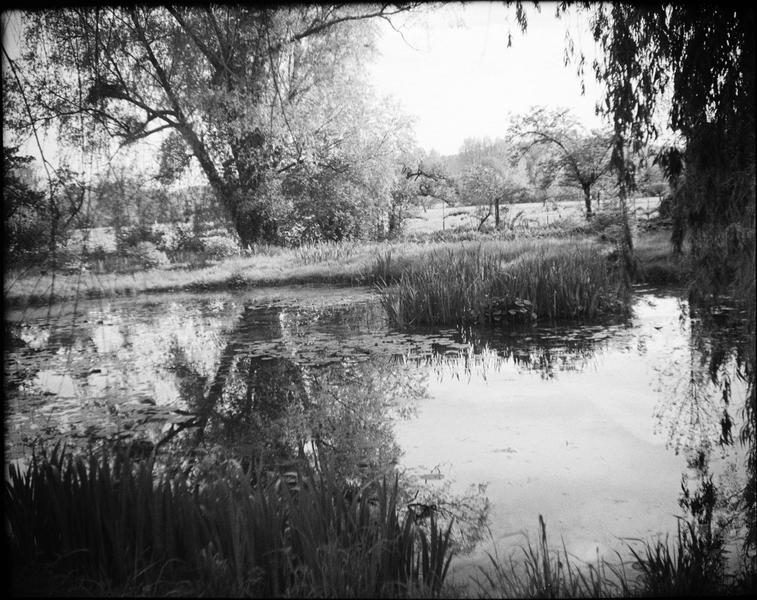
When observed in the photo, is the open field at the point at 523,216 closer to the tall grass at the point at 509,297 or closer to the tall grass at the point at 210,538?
the tall grass at the point at 509,297

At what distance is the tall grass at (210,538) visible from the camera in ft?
6.29

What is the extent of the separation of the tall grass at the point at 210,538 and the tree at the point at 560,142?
71.6 feet

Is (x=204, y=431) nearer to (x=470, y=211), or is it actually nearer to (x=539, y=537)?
(x=539, y=537)

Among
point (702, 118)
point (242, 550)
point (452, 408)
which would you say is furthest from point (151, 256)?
point (702, 118)

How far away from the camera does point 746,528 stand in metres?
2.62

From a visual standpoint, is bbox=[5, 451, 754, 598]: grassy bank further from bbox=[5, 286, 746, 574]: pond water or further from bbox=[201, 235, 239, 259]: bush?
bbox=[201, 235, 239, 259]: bush

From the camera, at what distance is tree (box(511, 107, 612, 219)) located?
22.0 meters

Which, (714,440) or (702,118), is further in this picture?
(714,440)

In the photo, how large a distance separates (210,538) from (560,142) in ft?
77.9

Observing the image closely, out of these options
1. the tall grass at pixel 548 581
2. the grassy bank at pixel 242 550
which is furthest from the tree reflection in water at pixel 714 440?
the tall grass at pixel 548 581

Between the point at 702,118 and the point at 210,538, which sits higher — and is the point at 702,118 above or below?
above

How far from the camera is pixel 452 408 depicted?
455 centimetres

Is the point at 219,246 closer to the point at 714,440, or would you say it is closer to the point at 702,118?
the point at 714,440

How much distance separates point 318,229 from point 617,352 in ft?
53.2
